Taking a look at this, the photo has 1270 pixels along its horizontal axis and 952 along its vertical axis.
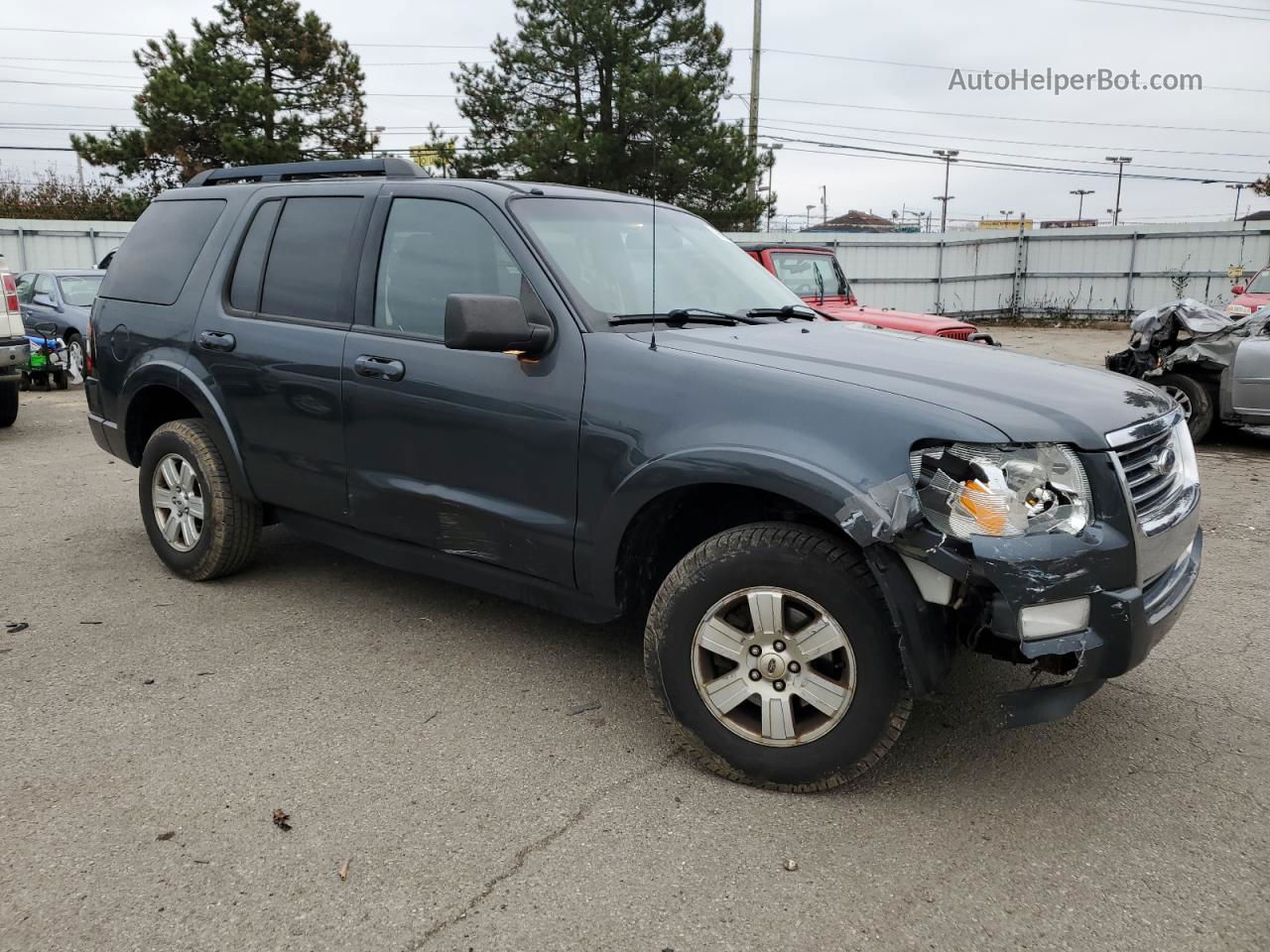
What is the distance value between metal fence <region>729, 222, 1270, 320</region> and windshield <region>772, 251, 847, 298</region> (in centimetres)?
1474

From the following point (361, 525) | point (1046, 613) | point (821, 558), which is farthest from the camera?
point (361, 525)

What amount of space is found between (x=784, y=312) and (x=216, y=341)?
2.54m

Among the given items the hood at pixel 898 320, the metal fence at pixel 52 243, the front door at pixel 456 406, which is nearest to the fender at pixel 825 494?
the front door at pixel 456 406

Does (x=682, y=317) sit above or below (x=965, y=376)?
above

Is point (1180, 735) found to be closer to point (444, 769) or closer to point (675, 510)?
point (675, 510)

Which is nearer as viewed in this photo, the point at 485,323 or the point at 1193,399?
the point at 485,323

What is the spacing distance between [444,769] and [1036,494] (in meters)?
1.95

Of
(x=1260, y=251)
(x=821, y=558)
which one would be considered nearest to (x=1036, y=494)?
(x=821, y=558)

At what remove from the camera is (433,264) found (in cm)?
384

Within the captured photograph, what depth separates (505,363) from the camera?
11.5ft

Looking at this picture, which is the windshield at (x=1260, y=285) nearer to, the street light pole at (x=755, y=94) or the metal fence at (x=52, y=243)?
the street light pole at (x=755, y=94)

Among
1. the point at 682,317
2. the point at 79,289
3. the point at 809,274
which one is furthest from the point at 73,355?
the point at 682,317

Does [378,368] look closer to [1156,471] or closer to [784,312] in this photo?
[784,312]

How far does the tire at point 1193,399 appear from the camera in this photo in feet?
30.3
